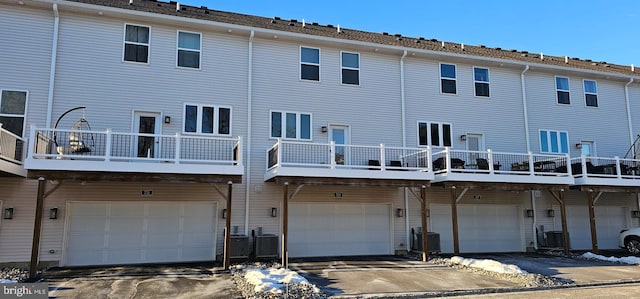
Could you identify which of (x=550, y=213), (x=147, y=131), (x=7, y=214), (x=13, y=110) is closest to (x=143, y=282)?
(x=7, y=214)

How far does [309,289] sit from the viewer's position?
9.21m

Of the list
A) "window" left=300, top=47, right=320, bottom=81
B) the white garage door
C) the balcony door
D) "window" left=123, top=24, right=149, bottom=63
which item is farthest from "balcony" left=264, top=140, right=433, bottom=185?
the white garage door

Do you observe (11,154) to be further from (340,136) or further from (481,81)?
(481,81)

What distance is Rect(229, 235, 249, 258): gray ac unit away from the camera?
41.8 feet

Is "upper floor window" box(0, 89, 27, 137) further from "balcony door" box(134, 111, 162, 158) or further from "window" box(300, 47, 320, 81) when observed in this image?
"window" box(300, 47, 320, 81)

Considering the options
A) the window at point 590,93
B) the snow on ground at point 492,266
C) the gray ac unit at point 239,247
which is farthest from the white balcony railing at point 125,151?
the window at point 590,93

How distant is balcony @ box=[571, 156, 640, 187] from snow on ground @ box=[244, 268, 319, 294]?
1154 cm

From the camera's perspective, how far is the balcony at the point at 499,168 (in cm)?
A: 1445

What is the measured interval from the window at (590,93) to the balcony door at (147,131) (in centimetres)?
1683

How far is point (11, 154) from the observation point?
1125cm

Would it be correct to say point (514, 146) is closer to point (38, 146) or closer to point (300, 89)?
point (300, 89)

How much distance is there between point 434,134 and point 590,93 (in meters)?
7.74

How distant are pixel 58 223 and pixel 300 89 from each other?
26.9ft

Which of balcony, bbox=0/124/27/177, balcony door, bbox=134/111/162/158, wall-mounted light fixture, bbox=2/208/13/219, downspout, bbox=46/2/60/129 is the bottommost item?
wall-mounted light fixture, bbox=2/208/13/219
